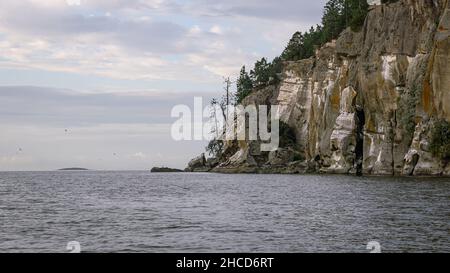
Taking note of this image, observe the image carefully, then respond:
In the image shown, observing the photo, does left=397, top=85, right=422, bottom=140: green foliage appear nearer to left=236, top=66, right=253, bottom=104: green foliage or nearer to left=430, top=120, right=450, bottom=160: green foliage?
left=430, top=120, right=450, bottom=160: green foliage

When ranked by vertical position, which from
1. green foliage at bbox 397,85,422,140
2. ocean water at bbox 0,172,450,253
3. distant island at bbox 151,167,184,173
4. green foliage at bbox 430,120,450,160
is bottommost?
distant island at bbox 151,167,184,173

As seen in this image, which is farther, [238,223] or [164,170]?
[164,170]

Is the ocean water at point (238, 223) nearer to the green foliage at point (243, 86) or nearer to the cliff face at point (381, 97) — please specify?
the cliff face at point (381, 97)

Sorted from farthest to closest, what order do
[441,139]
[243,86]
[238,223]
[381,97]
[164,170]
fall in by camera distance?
[164,170] < [243,86] < [381,97] < [441,139] < [238,223]

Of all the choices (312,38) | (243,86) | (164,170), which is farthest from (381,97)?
(164,170)

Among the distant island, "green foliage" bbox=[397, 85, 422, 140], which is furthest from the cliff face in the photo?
the distant island

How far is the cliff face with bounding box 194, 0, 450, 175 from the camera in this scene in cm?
7538

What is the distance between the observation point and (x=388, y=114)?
85.6 meters

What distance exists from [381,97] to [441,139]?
49.3ft

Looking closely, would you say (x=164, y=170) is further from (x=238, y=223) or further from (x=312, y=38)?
(x=238, y=223)

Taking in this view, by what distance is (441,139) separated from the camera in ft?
239

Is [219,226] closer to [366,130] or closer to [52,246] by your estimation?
[52,246]

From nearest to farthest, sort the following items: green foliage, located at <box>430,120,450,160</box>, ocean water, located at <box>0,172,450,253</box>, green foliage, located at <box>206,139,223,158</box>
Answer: ocean water, located at <box>0,172,450,253</box>
green foliage, located at <box>430,120,450,160</box>
green foliage, located at <box>206,139,223,158</box>

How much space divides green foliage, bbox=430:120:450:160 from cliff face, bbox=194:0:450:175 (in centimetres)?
64
